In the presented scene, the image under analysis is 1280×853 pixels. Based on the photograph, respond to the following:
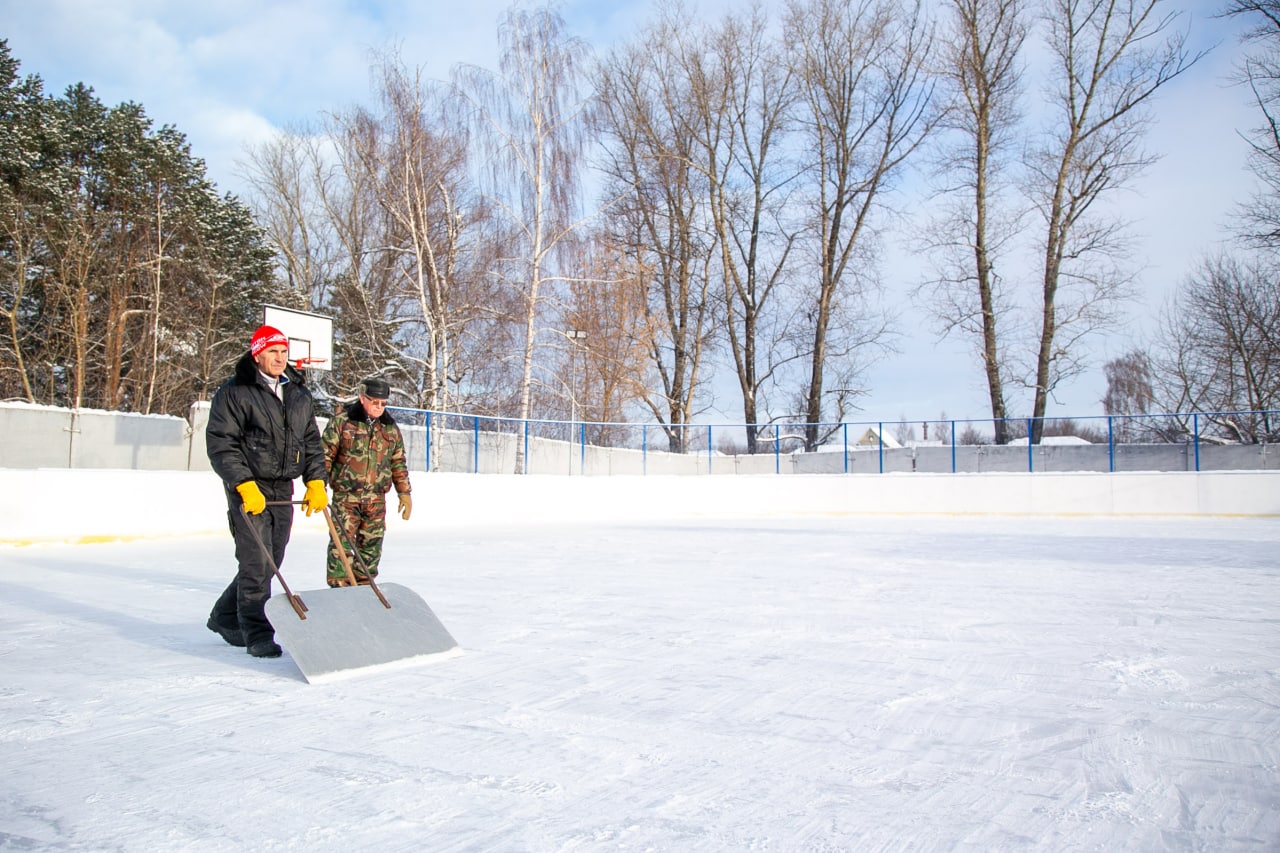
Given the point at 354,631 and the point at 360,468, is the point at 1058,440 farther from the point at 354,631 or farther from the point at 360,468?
the point at 354,631

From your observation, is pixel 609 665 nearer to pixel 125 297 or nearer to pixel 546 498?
pixel 546 498

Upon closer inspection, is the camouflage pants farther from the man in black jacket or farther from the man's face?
the man's face

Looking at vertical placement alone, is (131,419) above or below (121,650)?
above

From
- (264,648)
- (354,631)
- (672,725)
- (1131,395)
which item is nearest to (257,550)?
(264,648)

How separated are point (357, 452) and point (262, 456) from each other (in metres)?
0.81

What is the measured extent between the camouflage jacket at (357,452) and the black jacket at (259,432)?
1.82ft

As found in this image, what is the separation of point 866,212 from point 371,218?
13.3 metres

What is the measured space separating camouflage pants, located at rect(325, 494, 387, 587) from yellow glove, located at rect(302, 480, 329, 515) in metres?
0.66

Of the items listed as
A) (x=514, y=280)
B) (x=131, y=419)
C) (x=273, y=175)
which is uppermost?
(x=273, y=175)

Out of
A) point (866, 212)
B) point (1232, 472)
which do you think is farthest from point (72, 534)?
point (866, 212)

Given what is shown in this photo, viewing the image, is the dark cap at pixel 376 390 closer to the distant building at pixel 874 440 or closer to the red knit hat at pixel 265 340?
the red knit hat at pixel 265 340

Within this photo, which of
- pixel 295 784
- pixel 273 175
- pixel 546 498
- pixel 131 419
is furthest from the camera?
pixel 273 175

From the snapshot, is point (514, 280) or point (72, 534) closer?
point (72, 534)

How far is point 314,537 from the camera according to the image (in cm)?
1031
